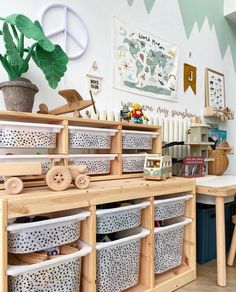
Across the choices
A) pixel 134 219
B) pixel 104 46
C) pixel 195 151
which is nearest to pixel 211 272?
pixel 134 219

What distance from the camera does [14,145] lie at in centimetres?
106

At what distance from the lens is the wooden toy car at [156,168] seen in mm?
1361

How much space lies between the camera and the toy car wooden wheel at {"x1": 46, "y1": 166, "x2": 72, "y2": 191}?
1.01 metres

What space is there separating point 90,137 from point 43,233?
1.74ft

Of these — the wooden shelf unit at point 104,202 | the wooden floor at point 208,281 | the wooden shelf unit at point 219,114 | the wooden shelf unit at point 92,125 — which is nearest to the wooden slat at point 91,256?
the wooden shelf unit at point 104,202

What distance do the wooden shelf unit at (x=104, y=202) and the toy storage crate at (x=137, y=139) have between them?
0.91 feet

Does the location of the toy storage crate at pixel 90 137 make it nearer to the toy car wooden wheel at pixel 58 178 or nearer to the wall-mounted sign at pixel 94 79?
the toy car wooden wheel at pixel 58 178

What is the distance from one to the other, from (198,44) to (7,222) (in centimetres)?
224

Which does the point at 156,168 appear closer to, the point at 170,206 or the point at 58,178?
the point at 170,206

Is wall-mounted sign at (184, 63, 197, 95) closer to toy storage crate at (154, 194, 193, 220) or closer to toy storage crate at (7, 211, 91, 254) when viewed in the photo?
toy storage crate at (154, 194, 193, 220)

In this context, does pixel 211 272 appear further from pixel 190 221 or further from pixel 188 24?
pixel 188 24

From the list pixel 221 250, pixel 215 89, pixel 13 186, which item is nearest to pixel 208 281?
pixel 221 250

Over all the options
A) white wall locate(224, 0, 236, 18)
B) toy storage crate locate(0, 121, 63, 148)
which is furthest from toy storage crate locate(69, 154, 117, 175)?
white wall locate(224, 0, 236, 18)

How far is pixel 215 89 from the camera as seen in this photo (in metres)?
2.53
